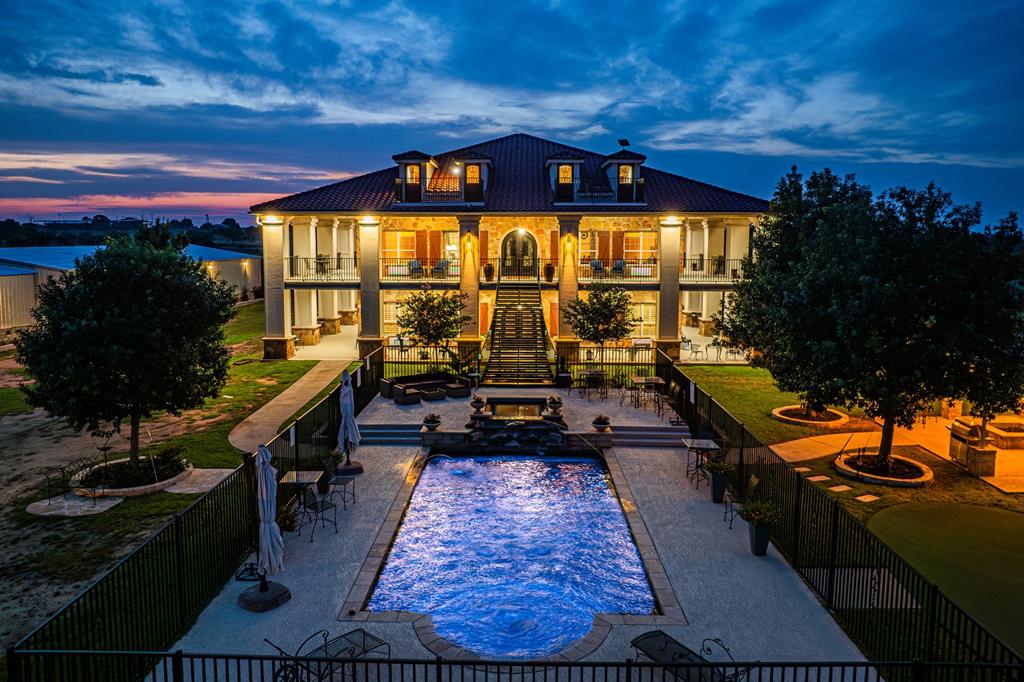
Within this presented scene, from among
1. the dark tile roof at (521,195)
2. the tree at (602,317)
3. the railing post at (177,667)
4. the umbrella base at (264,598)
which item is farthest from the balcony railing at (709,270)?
the railing post at (177,667)

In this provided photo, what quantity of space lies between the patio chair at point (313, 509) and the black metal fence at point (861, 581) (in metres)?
8.50

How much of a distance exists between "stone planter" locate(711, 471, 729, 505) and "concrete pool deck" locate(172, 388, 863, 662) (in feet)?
0.82

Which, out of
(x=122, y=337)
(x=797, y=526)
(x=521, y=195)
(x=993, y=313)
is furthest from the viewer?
(x=521, y=195)

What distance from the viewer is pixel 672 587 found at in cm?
1166

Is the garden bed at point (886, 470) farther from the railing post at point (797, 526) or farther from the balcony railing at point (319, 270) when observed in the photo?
the balcony railing at point (319, 270)

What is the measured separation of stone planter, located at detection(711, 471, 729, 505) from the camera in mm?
15594

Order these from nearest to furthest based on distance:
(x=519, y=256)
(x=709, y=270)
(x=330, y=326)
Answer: (x=709, y=270) → (x=519, y=256) → (x=330, y=326)

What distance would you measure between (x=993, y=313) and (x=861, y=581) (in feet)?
25.9

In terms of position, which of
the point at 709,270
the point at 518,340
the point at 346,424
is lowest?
the point at 346,424

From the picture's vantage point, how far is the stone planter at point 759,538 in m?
12.8

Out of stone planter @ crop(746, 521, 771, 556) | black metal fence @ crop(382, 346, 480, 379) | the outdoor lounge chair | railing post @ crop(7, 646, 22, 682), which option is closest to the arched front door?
black metal fence @ crop(382, 346, 480, 379)

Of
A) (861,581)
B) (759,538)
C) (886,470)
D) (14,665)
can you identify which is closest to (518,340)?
(886,470)

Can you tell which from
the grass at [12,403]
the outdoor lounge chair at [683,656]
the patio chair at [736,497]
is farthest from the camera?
the grass at [12,403]

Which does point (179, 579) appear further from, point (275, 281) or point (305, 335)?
point (305, 335)
